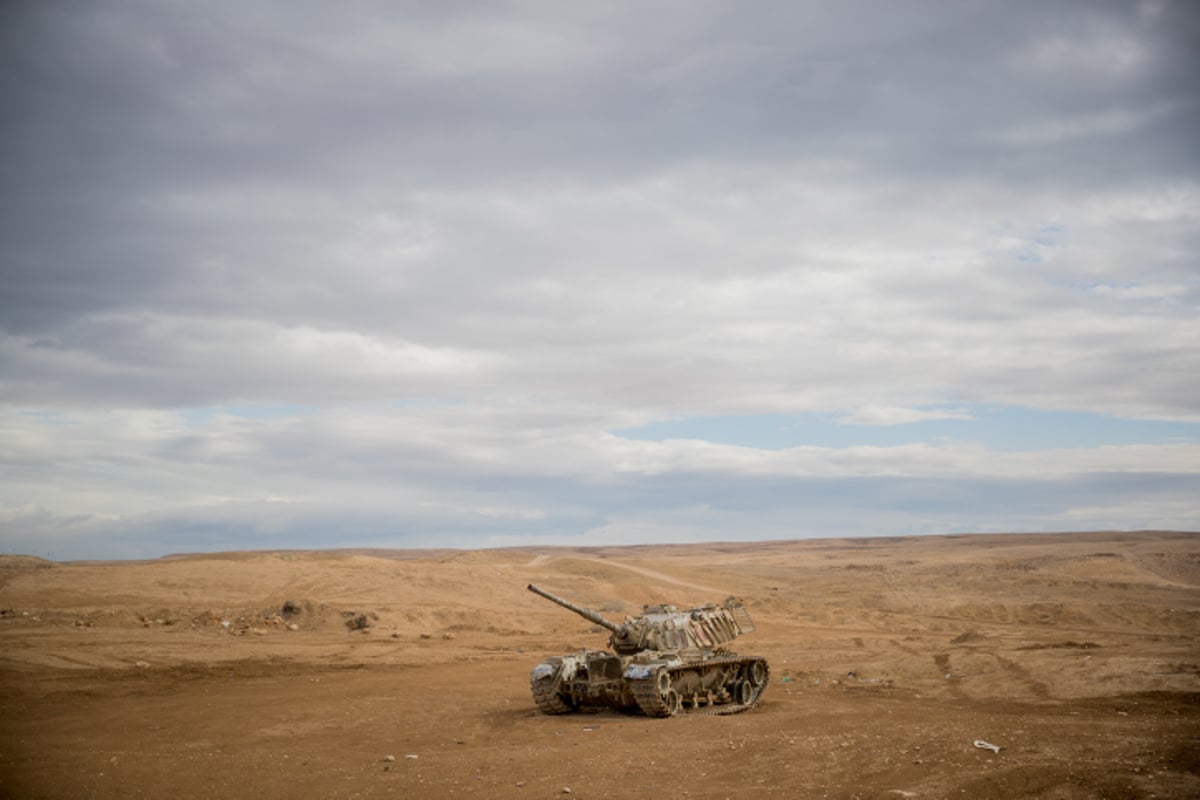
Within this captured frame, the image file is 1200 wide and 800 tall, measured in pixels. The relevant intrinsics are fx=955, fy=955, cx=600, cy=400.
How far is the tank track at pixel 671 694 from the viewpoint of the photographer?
18.8 metres

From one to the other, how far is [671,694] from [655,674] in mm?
944

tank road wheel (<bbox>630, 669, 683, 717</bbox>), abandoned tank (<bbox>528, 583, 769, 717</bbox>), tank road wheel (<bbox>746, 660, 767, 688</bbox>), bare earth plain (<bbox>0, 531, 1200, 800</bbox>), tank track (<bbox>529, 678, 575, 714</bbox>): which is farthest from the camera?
tank road wheel (<bbox>746, 660, 767, 688</bbox>)

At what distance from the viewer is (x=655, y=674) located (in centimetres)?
1878

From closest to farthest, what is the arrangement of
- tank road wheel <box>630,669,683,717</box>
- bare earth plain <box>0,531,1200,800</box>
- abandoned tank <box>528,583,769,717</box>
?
bare earth plain <box>0,531,1200,800</box>, tank road wheel <box>630,669,683,717</box>, abandoned tank <box>528,583,769,717</box>

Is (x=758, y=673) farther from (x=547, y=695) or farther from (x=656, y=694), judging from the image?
(x=547, y=695)

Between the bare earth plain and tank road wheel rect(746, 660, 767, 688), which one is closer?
the bare earth plain

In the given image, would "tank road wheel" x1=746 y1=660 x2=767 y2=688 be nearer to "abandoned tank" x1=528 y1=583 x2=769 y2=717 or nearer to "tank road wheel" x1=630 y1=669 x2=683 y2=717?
"abandoned tank" x1=528 y1=583 x2=769 y2=717

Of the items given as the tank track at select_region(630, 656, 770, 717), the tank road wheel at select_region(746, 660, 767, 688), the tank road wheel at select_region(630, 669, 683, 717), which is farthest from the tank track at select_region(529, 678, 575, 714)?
the tank road wheel at select_region(746, 660, 767, 688)

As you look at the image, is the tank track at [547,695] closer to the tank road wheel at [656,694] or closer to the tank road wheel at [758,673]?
the tank road wheel at [656,694]

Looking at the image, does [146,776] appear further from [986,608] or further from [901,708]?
[986,608]

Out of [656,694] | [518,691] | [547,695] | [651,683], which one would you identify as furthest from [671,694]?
[518,691]

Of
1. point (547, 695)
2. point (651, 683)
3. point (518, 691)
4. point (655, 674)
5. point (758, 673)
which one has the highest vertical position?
point (655, 674)

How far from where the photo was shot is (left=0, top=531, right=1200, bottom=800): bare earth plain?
13023 millimetres

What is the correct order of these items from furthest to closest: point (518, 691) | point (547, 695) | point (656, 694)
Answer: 1. point (518, 691)
2. point (547, 695)
3. point (656, 694)
